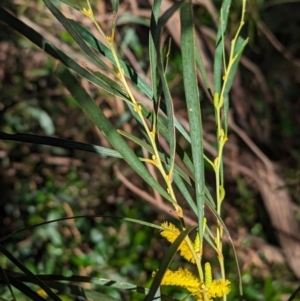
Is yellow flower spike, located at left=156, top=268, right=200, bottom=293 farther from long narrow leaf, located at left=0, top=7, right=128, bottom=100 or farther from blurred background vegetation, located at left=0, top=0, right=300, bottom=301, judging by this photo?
blurred background vegetation, located at left=0, top=0, right=300, bottom=301

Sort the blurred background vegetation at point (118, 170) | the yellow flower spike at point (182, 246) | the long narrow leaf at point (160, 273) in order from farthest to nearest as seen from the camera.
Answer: the blurred background vegetation at point (118, 170)
the yellow flower spike at point (182, 246)
the long narrow leaf at point (160, 273)

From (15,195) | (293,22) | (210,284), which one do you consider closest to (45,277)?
(210,284)

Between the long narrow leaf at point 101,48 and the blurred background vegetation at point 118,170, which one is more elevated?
the long narrow leaf at point 101,48

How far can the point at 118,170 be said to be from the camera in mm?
1452

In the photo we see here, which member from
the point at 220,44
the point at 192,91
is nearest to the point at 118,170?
the point at 220,44

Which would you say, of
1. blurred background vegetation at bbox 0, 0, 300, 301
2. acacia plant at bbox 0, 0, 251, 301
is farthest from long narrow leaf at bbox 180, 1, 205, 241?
blurred background vegetation at bbox 0, 0, 300, 301

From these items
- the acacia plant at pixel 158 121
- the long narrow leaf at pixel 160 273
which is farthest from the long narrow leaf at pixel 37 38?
the long narrow leaf at pixel 160 273

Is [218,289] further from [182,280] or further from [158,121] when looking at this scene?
[158,121]

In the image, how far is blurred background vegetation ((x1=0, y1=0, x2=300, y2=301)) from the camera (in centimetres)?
149

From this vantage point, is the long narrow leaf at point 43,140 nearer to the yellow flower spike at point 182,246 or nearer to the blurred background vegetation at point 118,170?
the yellow flower spike at point 182,246

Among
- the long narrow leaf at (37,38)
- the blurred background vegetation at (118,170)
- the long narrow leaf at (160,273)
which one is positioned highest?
the long narrow leaf at (37,38)

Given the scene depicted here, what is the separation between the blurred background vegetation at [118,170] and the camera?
149cm

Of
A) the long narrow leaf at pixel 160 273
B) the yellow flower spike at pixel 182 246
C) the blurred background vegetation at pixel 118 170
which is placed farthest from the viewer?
the blurred background vegetation at pixel 118 170

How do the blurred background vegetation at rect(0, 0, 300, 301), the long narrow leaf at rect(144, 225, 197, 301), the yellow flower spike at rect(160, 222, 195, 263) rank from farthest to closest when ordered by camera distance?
the blurred background vegetation at rect(0, 0, 300, 301) → the yellow flower spike at rect(160, 222, 195, 263) → the long narrow leaf at rect(144, 225, 197, 301)
